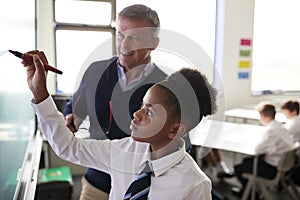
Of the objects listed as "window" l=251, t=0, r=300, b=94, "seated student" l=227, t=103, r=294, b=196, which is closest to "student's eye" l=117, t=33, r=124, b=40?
"window" l=251, t=0, r=300, b=94

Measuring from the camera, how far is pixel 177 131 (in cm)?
58

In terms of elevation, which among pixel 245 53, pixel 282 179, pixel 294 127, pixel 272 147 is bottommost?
pixel 282 179

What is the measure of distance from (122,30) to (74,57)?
0.52 ft

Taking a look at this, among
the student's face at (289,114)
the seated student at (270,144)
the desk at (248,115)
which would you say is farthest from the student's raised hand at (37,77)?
the student's face at (289,114)

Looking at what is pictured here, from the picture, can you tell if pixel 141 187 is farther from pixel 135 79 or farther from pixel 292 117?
pixel 292 117

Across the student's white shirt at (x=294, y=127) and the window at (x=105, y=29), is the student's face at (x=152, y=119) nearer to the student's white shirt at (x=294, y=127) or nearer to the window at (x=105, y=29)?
the window at (x=105, y=29)

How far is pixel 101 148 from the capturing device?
0.70 m

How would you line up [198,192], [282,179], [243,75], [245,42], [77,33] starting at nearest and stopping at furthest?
[198,192] → [77,33] → [245,42] → [243,75] → [282,179]

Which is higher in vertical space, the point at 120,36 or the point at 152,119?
the point at 120,36

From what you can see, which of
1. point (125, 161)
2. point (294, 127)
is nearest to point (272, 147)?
point (294, 127)

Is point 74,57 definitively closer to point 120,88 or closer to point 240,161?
point 120,88

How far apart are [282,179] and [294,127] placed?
1.35 ft

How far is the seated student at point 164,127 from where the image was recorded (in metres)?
0.54

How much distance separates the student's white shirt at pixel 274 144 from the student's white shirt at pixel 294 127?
0.11 metres
